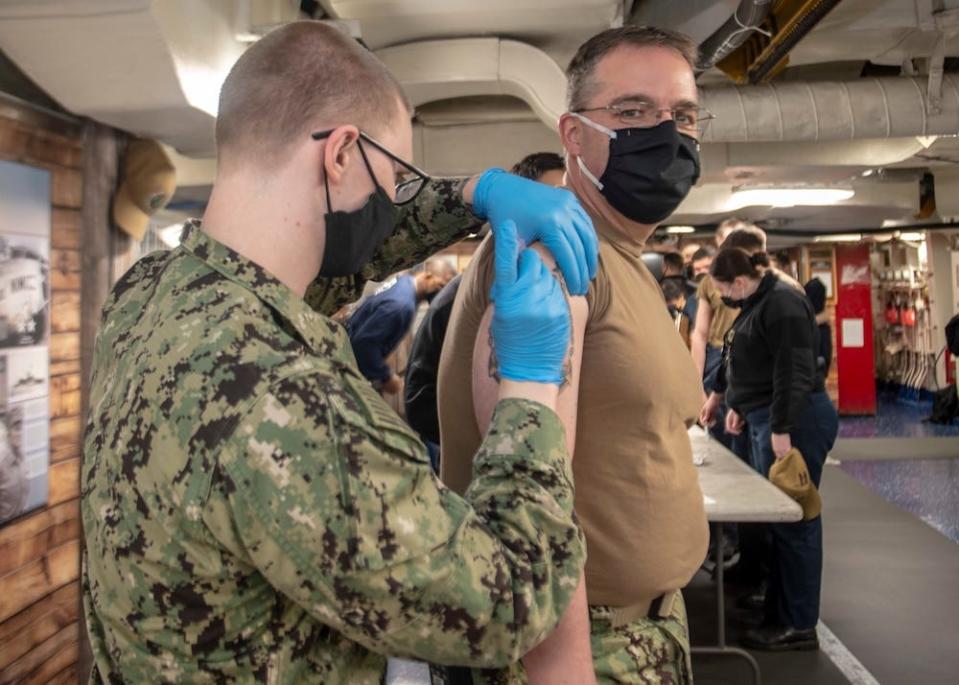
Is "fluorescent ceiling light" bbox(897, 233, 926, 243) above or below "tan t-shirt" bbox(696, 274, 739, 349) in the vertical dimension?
above

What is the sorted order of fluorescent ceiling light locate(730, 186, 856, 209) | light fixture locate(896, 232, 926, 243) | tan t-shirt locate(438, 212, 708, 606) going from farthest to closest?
light fixture locate(896, 232, 926, 243)
fluorescent ceiling light locate(730, 186, 856, 209)
tan t-shirt locate(438, 212, 708, 606)

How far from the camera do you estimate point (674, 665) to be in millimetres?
1433

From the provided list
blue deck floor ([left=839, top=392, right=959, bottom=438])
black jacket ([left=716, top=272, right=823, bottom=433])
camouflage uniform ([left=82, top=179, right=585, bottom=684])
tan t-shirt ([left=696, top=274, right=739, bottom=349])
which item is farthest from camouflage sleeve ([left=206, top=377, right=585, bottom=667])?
blue deck floor ([left=839, top=392, right=959, bottom=438])

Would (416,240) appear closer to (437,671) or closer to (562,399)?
(562,399)

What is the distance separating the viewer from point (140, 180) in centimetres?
284

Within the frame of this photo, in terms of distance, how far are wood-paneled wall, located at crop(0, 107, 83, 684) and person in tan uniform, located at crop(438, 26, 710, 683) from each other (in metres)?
1.72

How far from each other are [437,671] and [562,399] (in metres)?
0.70

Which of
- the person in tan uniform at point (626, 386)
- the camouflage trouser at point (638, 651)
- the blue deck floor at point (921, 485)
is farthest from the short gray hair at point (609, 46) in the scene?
the blue deck floor at point (921, 485)

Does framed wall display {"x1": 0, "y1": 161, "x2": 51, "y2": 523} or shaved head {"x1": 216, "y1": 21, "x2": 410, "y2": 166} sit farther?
framed wall display {"x1": 0, "y1": 161, "x2": 51, "y2": 523}

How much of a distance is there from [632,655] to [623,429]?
391mm

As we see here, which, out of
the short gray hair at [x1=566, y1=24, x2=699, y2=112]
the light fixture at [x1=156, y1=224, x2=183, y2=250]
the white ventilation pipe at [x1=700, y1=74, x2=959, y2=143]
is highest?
the white ventilation pipe at [x1=700, y1=74, x2=959, y2=143]

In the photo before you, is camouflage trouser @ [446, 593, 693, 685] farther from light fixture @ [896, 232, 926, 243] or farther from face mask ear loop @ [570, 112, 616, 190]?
light fixture @ [896, 232, 926, 243]

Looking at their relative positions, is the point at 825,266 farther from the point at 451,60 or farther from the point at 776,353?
the point at 451,60

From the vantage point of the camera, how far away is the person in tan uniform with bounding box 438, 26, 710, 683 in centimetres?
132
